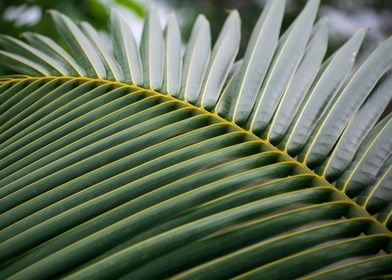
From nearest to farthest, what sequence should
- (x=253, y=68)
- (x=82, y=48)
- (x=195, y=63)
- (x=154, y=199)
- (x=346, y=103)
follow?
(x=154, y=199) < (x=346, y=103) < (x=253, y=68) < (x=195, y=63) < (x=82, y=48)

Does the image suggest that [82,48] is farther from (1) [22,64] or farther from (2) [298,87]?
(2) [298,87]

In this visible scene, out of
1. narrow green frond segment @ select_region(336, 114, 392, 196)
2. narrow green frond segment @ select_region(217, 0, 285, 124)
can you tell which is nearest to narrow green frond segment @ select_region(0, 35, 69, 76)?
narrow green frond segment @ select_region(217, 0, 285, 124)

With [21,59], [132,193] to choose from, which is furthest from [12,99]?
[132,193]

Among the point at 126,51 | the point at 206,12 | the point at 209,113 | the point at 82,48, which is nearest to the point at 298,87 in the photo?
the point at 209,113

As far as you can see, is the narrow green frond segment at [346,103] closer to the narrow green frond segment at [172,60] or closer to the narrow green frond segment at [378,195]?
the narrow green frond segment at [378,195]

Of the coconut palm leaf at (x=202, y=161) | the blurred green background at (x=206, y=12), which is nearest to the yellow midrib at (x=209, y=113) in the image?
the coconut palm leaf at (x=202, y=161)
